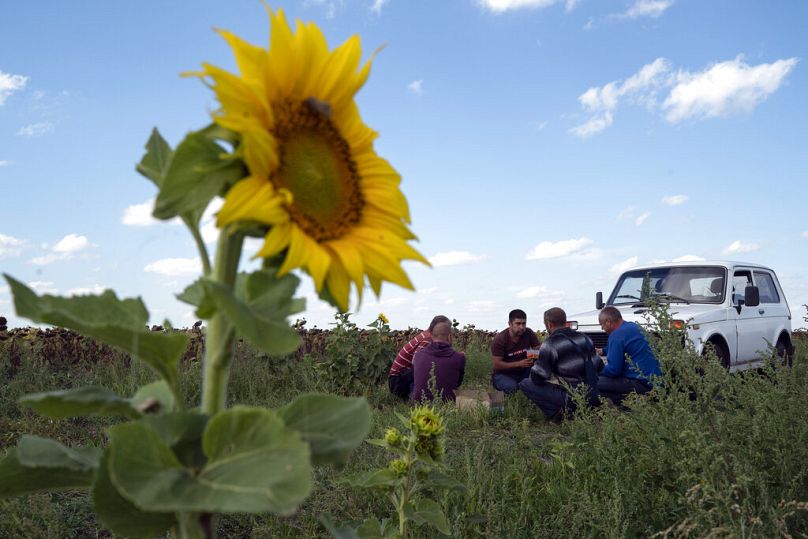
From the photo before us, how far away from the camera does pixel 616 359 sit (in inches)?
307

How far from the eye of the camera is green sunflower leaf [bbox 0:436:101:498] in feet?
2.97

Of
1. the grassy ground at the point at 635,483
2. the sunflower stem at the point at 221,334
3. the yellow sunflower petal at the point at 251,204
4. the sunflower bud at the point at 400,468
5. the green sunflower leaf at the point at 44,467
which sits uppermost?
the yellow sunflower petal at the point at 251,204

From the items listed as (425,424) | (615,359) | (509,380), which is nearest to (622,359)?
(615,359)

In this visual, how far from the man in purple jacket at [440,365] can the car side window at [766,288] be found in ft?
21.2

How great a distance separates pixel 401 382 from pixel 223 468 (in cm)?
814

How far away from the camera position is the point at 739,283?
1086cm

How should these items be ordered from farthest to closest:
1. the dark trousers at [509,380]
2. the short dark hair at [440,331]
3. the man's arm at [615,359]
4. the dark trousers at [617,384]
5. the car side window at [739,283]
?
1. the car side window at [739,283]
2. the dark trousers at [509,380]
3. the short dark hair at [440,331]
4. the dark trousers at [617,384]
5. the man's arm at [615,359]

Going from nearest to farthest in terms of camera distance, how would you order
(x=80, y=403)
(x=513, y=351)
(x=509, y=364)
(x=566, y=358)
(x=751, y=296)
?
1. (x=80, y=403)
2. (x=566, y=358)
3. (x=509, y=364)
4. (x=513, y=351)
5. (x=751, y=296)

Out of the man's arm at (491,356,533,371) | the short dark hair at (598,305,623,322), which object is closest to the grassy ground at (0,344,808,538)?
the short dark hair at (598,305,623,322)

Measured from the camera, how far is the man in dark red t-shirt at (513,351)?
30.7 ft

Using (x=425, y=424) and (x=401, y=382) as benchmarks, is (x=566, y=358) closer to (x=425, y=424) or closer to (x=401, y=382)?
(x=401, y=382)

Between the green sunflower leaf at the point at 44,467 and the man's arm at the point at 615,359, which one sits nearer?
the green sunflower leaf at the point at 44,467

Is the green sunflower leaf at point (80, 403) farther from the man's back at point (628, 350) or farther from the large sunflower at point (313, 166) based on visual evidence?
the man's back at point (628, 350)

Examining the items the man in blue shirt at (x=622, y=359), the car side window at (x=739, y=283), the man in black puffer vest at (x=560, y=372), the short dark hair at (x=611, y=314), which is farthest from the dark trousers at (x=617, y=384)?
the car side window at (x=739, y=283)
